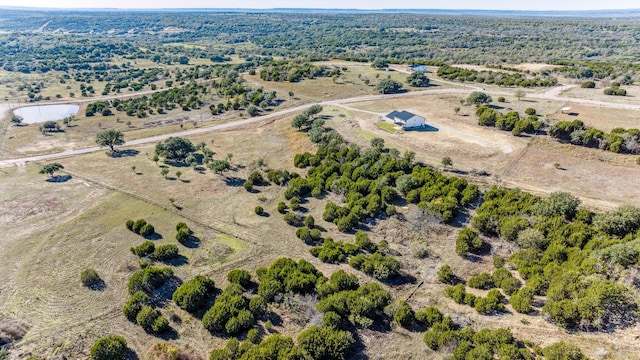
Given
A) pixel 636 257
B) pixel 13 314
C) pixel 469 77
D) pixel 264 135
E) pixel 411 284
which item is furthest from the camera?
pixel 469 77

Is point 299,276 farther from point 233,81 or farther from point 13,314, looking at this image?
point 233,81

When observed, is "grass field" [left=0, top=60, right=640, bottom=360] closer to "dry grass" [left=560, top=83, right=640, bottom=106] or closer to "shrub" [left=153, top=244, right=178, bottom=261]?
"shrub" [left=153, top=244, right=178, bottom=261]

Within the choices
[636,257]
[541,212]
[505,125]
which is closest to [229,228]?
[541,212]

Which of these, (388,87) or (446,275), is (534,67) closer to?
(388,87)

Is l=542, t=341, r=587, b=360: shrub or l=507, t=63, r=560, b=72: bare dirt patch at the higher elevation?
l=507, t=63, r=560, b=72: bare dirt patch

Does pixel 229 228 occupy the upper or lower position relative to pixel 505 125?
lower

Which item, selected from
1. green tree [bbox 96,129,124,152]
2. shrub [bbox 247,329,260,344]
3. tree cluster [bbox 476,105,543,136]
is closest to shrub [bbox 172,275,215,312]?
shrub [bbox 247,329,260,344]

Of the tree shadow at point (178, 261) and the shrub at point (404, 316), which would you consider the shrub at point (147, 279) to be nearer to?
the tree shadow at point (178, 261)
